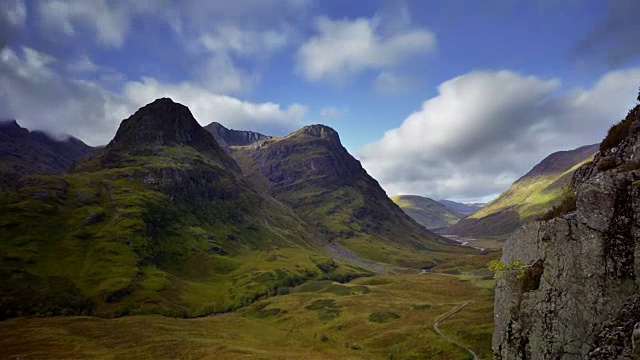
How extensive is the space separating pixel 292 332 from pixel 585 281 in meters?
115

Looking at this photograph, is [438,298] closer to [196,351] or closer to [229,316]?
[229,316]

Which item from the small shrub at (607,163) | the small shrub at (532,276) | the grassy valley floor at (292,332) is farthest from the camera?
the grassy valley floor at (292,332)

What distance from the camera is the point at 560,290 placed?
24891mm

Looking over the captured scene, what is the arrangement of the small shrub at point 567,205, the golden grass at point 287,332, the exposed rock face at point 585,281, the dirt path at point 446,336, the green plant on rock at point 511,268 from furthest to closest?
the golden grass at point 287,332
the dirt path at point 446,336
the green plant on rock at point 511,268
the small shrub at point 567,205
the exposed rock face at point 585,281

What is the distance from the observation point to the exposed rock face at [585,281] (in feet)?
70.4

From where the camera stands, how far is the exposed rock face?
21.5m

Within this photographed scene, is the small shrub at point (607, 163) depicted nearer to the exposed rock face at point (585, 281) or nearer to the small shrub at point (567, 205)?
the exposed rock face at point (585, 281)

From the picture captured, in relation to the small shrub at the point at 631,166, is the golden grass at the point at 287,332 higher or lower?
lower

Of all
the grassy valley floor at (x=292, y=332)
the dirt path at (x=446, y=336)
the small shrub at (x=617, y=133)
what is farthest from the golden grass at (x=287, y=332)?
the small shrub at (x=617, y=133)

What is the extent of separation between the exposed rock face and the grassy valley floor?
40315mm

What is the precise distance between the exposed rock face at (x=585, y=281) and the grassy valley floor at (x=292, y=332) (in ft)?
132

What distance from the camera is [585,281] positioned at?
2358 cm

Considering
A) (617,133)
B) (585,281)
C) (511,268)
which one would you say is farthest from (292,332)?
(585,281)

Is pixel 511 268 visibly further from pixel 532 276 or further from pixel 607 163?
pixel 607 163
